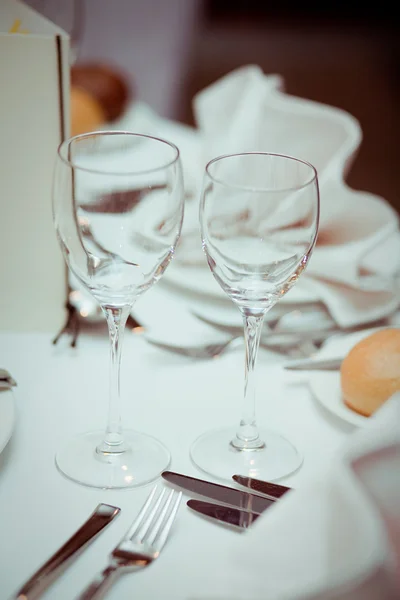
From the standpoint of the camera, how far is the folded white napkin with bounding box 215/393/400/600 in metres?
0.40

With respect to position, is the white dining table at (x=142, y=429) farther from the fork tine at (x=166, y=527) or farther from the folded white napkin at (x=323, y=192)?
the folded white napkin at (x=323, y=192)

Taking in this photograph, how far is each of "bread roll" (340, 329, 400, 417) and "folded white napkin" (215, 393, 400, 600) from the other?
26 cm

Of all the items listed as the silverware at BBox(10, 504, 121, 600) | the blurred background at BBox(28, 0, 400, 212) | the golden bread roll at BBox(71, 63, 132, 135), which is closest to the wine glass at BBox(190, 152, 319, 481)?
the silverware at BBox(10, 504, 121, 600)

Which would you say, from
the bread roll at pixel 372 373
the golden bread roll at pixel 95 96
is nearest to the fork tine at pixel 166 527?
the bread roll at pixel 372 373

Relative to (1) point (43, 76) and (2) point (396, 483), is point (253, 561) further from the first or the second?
(1) point (43, 76)

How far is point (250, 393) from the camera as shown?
73cm

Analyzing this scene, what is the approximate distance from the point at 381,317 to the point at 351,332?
0.15 feet

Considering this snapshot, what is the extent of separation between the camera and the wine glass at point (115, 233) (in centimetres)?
62

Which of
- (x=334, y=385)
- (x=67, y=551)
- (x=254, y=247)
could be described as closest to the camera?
(x=67, y=551)

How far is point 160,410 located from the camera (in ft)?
2.62

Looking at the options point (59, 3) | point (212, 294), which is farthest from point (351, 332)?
point (59, 3)

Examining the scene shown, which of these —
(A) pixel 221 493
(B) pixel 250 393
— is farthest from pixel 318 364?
(A) pixel 221 493

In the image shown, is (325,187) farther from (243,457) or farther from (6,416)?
(6,416)

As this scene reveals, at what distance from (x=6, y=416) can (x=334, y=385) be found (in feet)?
1.15
